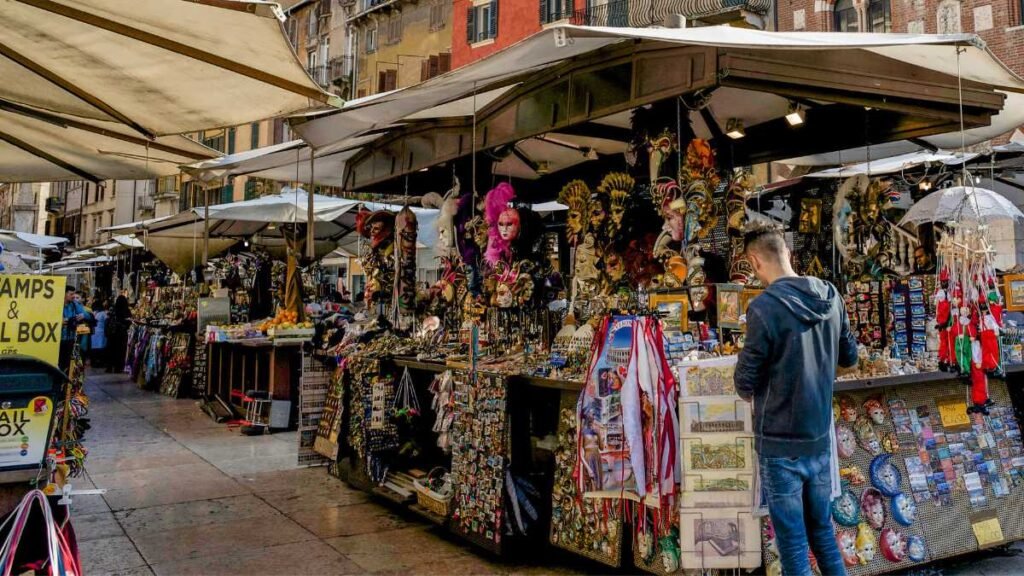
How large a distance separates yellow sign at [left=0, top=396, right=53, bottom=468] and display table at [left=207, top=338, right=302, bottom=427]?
613 cm

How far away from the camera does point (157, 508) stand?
18.9 ft

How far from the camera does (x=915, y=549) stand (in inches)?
167

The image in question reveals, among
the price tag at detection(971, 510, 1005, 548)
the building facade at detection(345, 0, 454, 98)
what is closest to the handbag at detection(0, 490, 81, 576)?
the price tag at detection(971, 510, 1005, 548)

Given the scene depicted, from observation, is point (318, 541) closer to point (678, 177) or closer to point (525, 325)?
point (525, 325)

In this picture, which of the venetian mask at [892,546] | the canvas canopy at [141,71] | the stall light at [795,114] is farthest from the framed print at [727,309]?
the canvas canopy at [141,71]

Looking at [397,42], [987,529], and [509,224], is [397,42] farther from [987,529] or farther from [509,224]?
[987,529]

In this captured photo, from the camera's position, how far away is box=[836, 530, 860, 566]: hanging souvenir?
398cm

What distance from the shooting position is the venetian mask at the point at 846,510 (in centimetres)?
401

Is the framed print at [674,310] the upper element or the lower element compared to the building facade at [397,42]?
lower

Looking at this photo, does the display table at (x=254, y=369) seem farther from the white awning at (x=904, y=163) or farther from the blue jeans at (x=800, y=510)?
the blue jeans at (x=800, y=510)

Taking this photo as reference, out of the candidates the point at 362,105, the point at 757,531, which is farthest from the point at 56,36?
the point at 757,531

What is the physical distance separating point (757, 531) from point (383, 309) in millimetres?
4545

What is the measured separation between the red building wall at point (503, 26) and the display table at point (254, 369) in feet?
45.9

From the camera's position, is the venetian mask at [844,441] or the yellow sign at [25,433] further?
→ the venetian mask at [844,441]
